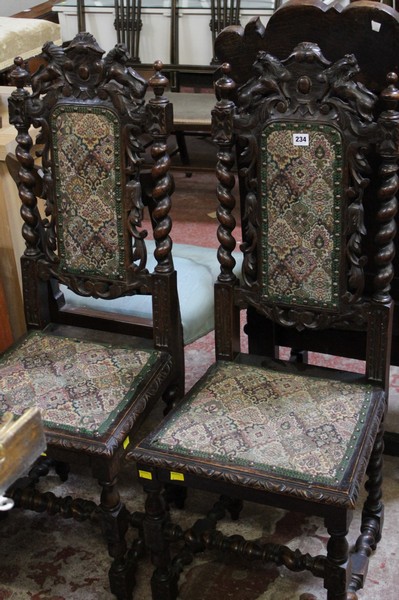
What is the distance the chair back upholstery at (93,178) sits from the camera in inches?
78.6

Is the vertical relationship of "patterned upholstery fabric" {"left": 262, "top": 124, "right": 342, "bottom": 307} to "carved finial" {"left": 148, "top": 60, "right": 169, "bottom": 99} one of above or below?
below

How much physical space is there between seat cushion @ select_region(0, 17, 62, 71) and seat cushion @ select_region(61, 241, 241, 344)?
117cm

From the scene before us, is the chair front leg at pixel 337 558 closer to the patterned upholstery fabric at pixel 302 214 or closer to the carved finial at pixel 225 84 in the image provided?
the patterned upholstery fabric at pixel 302 214

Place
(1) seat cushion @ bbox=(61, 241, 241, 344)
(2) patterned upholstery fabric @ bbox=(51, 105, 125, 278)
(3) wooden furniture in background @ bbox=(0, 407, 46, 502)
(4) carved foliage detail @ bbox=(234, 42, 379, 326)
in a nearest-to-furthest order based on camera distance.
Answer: (3) wooden furniture in background @ bbox=(0, 407, 46, 502), (4) carved foliage detail @ bbox=(234, 42, 379, 326), (2) patterned upholstery fabric @ bbox=(51, 105, 125, 278), (1) seat cushion @ bbox=(61, 241, 241, 344)

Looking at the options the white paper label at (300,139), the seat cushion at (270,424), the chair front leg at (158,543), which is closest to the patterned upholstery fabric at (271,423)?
the seat cushion at (270,424)

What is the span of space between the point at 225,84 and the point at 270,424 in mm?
784

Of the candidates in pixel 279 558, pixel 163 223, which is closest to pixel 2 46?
pixel 163 223

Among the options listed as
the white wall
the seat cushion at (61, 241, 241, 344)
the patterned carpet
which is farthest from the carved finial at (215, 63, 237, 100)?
the white wall

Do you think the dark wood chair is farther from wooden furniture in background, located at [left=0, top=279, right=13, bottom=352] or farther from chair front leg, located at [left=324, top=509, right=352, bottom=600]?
wooden furniture in background, located at [left=0, top=279, right=13, bottom=352]

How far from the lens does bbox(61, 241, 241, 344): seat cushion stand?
7.72 feet

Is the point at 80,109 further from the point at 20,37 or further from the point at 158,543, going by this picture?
the point at 20,37

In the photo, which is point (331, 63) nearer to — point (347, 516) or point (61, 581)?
point (347, 516)

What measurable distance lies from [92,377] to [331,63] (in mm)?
944

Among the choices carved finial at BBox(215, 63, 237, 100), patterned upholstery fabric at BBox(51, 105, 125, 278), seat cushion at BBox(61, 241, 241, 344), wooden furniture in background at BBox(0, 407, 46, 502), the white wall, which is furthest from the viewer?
the white wall
